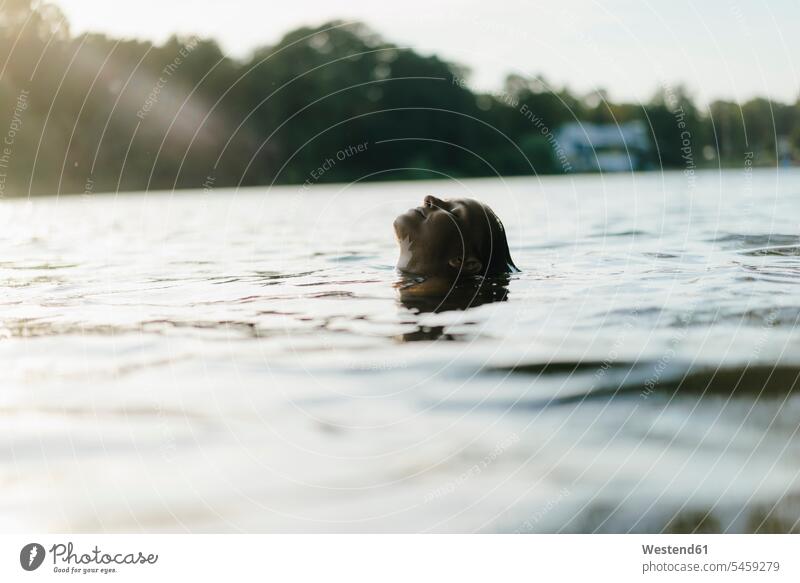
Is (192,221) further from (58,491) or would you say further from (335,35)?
(335,35)

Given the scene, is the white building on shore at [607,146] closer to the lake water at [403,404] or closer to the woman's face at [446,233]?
the woman's face at [446,233]

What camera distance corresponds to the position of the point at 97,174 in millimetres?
34906

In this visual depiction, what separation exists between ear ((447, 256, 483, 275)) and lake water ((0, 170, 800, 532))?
376mm

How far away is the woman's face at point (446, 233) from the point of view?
620cm

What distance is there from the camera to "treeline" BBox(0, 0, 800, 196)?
3042 cm

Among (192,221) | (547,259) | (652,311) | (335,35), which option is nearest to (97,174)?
(335,35)

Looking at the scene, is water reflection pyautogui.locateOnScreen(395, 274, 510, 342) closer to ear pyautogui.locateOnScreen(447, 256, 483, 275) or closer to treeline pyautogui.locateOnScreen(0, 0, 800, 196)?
ear pyautogui.locateOnScreen(447, 256, 483, 275)

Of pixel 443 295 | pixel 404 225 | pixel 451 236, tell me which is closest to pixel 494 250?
pixel 451 236

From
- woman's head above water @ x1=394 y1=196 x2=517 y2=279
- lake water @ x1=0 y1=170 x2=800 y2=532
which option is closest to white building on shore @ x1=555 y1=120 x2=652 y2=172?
woman's head above water @ x1=394 y1=196 x2=517 y2=279

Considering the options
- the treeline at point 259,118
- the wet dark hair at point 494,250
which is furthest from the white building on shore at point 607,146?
the wet dark hair at point 494,250

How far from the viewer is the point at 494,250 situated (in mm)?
6453
